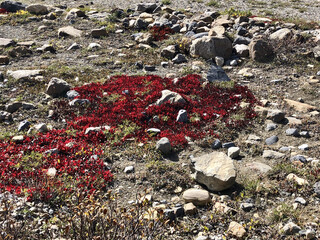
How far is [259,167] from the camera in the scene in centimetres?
746

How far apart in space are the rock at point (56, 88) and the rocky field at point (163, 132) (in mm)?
39

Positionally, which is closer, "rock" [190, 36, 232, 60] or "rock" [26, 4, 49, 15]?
"rock" [190, 36, 232, 60]

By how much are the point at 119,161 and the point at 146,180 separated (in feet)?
3.61

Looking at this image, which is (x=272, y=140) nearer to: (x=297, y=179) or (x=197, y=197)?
(x=297, y=179)

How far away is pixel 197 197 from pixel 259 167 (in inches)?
78.0

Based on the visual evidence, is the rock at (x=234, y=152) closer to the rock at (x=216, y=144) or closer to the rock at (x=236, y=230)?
the rock at (x=216, y=144)

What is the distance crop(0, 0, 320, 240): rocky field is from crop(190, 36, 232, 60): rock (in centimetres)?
5

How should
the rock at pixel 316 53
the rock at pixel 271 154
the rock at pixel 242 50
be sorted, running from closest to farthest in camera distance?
1. the rock at pixel 271 154
2. the rock at pixel 316 53
3. the rock at pixel 242 50

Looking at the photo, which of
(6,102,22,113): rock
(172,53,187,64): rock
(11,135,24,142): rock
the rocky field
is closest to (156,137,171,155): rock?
the rocky field

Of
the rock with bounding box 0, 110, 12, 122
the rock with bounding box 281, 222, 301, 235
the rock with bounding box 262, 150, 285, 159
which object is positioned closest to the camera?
the rock with bounding box 281, 222, 301, 235

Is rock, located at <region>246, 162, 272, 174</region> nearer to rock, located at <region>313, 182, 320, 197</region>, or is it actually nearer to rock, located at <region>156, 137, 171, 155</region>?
rock, located at <region>313, 182, 320, 197</region>

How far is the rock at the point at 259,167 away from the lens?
7.32m

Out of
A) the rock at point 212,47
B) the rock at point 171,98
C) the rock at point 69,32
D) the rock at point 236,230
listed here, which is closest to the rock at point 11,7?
the rock at point 69,32

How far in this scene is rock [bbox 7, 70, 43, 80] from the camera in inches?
504
